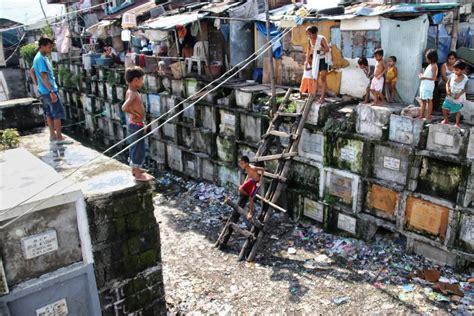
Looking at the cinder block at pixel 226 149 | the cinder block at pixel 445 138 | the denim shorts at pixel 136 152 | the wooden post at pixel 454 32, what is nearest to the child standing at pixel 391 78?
the wooden post at pixel 454 32

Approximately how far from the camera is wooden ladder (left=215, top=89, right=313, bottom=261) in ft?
26.4

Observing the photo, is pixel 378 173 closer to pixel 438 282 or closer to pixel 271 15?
pixel 438 282

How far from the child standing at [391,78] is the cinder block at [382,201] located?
1929mm

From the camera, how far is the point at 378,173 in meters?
7.91

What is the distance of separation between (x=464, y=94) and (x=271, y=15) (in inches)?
209

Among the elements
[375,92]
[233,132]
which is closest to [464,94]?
[375,92]

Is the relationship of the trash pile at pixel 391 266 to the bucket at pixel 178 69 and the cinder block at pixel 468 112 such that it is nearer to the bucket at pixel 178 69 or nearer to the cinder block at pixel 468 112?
the cinder block at pixel 468 112

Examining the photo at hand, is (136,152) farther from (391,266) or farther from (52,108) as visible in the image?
(391,266)

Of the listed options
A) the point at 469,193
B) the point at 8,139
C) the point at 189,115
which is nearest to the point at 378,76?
the point at 469,193

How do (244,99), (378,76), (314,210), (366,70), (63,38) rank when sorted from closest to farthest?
1. (378,76)
2. (366,70)
3. (314,210)
4. (244,99)
5. (63,38)

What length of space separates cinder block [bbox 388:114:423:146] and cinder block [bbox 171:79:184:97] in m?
6.38

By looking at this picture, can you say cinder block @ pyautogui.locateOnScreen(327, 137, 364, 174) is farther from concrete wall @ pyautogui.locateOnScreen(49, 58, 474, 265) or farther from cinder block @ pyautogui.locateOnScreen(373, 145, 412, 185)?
cinder block @ pyautogui.locateOnScreen(373, 145, 412, 185)

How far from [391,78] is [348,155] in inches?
69.5

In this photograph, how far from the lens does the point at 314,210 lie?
356 inches
